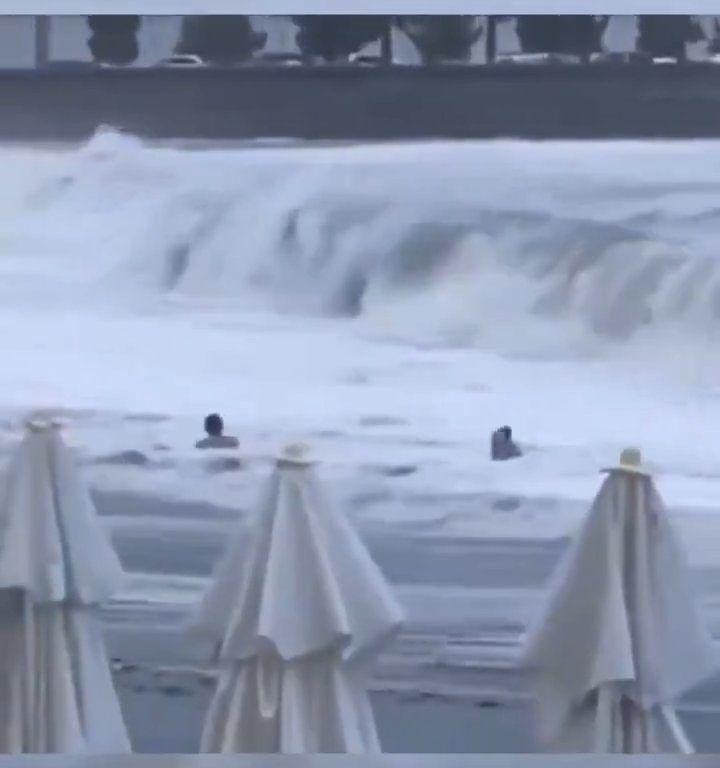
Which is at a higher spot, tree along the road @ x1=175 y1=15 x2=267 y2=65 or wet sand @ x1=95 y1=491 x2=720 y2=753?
tree along the road @ x1=175 y1=15 x2=267 y2=65

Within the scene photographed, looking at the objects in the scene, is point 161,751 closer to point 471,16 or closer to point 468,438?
point 468,438

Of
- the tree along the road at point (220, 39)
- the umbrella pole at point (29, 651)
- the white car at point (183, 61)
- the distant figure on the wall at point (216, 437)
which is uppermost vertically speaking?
the tree along the road at point (220, 39)

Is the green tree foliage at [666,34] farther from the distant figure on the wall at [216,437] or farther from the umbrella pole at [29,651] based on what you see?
the umbrella pole at [29,651]

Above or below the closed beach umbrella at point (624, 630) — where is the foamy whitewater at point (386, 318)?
above

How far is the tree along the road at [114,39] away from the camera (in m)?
1.84

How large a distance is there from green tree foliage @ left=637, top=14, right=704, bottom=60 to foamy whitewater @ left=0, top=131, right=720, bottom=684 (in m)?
0.13

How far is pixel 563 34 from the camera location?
184 centimetres

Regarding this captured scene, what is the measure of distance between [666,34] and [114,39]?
29.1 inches

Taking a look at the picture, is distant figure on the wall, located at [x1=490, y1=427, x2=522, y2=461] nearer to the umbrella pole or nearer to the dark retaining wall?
the dark retaining wall

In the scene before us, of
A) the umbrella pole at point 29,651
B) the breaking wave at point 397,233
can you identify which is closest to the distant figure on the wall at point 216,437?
the breaking wave at point 397,233

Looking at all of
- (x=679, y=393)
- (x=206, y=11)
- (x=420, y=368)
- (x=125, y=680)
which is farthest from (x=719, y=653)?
(x=206, y=11)

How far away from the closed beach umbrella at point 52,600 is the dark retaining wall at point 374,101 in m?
0.44

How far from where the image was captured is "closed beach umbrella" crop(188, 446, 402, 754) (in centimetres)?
182

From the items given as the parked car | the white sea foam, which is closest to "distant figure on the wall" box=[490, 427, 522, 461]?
the white sea foam
